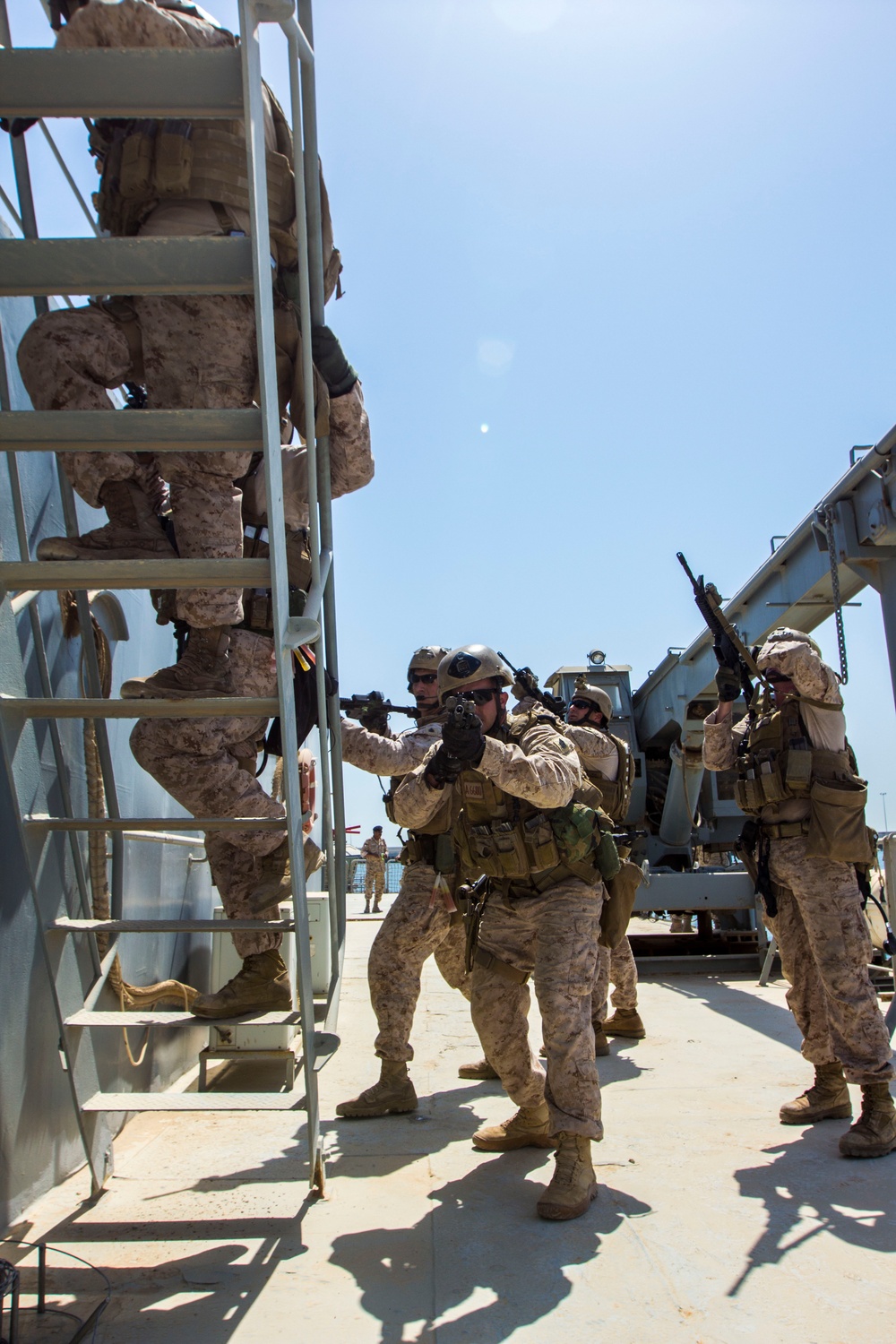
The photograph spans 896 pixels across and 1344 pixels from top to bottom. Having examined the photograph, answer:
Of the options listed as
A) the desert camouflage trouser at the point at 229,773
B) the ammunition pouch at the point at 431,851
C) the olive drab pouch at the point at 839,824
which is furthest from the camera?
the ammunition pouch at the point at 431,851

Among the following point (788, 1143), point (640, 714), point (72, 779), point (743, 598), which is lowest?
point (788, 1143)

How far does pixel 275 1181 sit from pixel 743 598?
5.70 m

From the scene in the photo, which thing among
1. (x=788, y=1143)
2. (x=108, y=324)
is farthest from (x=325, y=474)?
(x=788, y=1143)

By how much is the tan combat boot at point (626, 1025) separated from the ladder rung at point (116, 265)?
465cm

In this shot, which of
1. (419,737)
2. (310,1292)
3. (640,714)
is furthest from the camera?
(640,714)

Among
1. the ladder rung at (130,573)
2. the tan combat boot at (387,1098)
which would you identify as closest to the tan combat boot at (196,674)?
the ladder rung at (130,573)

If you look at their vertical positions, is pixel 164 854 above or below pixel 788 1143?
above

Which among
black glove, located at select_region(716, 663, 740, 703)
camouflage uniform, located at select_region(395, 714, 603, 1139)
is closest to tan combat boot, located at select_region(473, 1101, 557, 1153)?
camouflage uniform, located at select_region(395, 714, 603, 1139)

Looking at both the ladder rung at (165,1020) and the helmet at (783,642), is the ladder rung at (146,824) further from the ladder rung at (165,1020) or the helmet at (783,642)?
the helmet at (783,642)

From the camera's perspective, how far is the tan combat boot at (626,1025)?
5.32 meters

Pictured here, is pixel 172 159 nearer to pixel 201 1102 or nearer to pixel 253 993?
pixel 253 993

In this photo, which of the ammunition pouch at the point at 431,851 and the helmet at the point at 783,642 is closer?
the helmet at the point at 783,642

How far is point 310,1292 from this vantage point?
2258 mm

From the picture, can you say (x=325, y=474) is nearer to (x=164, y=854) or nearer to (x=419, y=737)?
(x=419, y=737)
